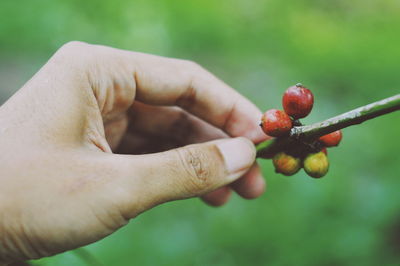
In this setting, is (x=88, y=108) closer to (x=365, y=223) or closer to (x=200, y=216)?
(x=200, y=216)

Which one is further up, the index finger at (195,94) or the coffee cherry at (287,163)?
the index finger at (195,94)

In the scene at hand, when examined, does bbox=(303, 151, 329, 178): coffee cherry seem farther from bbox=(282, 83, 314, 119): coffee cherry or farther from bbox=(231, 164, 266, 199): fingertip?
bbox=(231, 164, 266, 199): fingertip

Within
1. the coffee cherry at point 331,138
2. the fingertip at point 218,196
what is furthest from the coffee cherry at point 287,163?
the fingertip at point 218,196

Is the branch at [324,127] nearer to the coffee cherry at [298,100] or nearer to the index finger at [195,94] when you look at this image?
the coffee cherry at [298,100]

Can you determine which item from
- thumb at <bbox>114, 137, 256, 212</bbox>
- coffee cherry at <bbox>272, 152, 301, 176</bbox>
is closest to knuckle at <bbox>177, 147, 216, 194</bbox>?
thumb at <bbox>114, 137, 256, 212</bbox>

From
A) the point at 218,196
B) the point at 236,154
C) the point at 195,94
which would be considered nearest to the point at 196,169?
the point at 236,154
